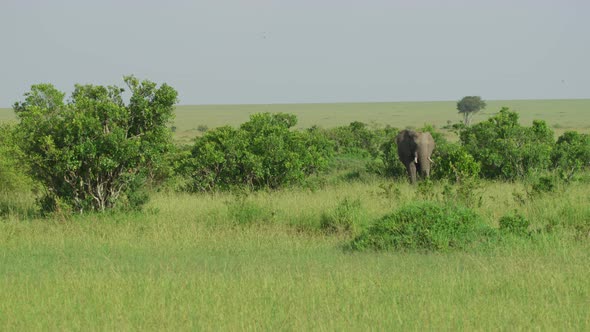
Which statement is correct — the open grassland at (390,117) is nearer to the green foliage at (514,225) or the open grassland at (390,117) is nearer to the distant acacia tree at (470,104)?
the distant acacia tree at (470,104)

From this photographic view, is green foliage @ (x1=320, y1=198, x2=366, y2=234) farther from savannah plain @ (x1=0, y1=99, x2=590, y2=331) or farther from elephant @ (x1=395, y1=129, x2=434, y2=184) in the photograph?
elephant @ (x1=395, y1=129, x2=434, y2=184)

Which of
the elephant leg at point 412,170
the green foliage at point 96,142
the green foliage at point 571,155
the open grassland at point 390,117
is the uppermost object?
the green foliage at point 96,142

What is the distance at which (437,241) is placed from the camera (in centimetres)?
996

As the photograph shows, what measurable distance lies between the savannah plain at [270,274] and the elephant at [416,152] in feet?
26.4

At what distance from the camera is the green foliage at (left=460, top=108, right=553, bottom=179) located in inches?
806

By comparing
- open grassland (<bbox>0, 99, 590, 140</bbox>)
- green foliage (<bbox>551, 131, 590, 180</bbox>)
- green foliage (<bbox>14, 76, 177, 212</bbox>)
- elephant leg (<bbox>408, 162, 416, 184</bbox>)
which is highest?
green foliage (<bbox>14, 76, 177, 212</bbox>)

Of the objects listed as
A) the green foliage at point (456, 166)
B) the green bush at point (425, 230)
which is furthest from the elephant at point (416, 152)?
the green bush at point (425, 230)

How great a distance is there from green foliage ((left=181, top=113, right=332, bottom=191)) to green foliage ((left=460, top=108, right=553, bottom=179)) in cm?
540

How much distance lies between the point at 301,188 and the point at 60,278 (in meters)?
9.97

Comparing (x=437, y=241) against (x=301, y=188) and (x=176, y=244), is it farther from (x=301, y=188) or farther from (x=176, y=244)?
(x=301, y=188)

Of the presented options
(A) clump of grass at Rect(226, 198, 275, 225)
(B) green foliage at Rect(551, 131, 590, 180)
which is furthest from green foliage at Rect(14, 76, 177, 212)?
(B) green foliage at Rect(551, 131, 590, 180)

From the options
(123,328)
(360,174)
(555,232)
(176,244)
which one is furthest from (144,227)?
(360,174)

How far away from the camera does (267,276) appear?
26.9ft

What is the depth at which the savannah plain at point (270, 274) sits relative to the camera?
6547 mm
